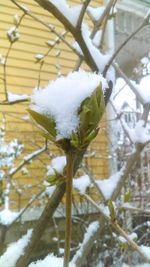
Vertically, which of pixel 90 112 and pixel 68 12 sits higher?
pixel 68 12

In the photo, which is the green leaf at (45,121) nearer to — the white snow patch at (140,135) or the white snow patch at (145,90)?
the white snow patch at (140,135)

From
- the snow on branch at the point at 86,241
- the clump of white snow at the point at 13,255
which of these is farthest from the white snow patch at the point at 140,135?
the clump of white snow at the point at 13,255

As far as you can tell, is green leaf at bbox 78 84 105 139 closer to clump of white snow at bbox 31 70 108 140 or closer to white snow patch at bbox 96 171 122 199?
clump of white snow at bbox 31 70 108 140

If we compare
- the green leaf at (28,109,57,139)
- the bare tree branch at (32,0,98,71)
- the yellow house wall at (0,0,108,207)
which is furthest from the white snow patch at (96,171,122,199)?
the yellow house wall at (0,0,108,207)

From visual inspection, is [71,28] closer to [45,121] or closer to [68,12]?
[68,12]

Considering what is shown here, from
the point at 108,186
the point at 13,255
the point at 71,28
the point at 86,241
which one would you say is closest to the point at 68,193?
the point at 13,255

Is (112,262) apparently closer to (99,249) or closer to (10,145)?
(99,249)

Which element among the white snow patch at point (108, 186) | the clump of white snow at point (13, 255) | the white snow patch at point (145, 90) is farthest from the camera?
the white snow patch at point (145, 90)

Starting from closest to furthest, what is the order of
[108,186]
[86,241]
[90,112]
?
[90,112]
[86,241]
[108,186]
